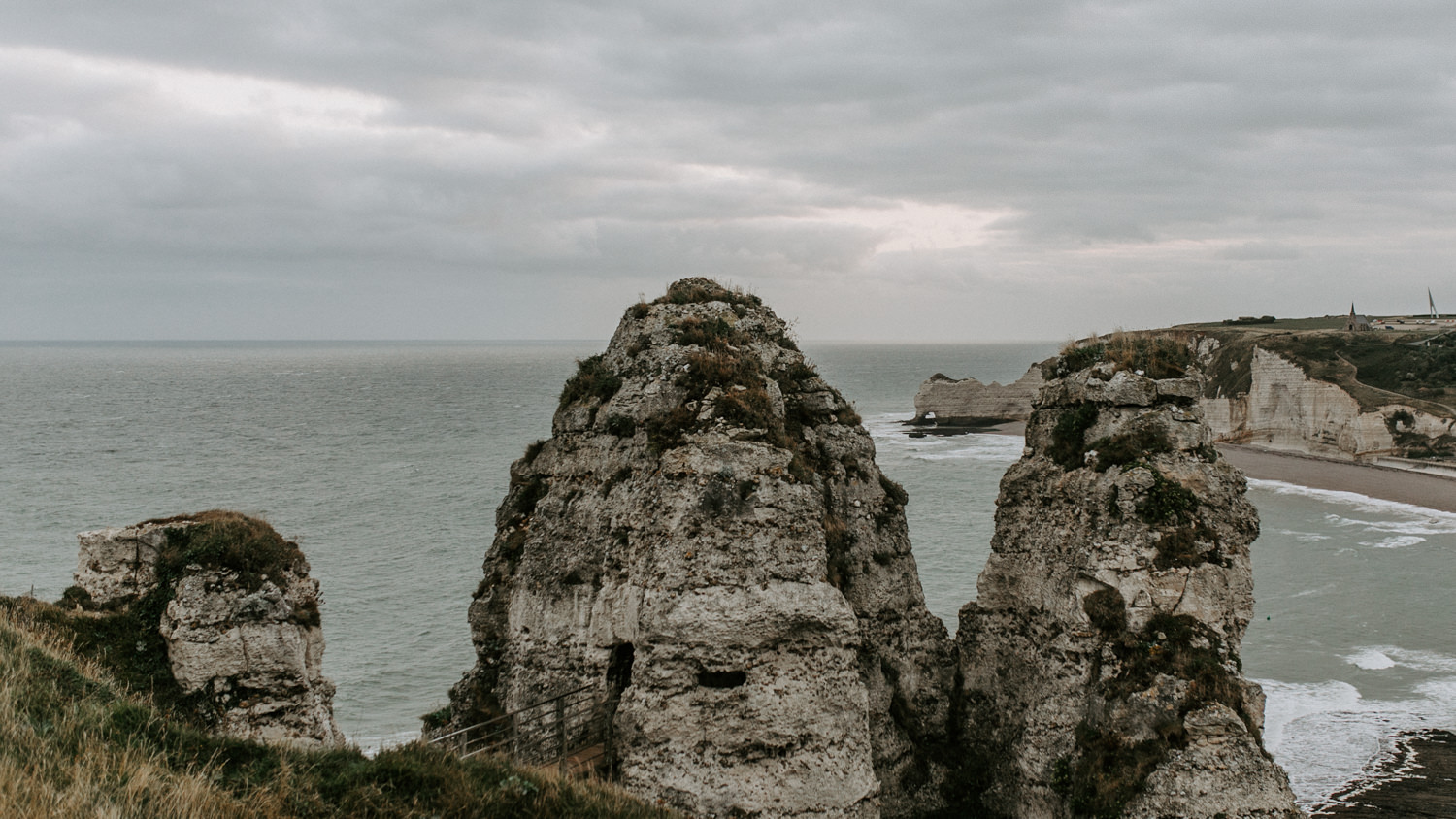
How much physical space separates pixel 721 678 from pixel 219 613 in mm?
7970

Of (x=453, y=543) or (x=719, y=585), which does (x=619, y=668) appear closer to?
(x=719, y=585)

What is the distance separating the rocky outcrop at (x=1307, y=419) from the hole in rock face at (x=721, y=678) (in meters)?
77.5

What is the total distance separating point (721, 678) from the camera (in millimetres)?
13500

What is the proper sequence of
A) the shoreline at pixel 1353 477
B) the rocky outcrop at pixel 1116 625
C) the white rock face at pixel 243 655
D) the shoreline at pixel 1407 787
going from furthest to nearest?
the shoreline at pixel 1353 477, the shoreline at pixel 1407 787, the rocky outcrop at pixel 1116 625, the white rock face at pixel 243 655

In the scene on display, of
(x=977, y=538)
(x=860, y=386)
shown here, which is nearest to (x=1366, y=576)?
(x=977, y=538)

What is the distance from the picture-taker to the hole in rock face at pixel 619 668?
51.0 ft

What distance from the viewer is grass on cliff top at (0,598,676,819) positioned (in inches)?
292

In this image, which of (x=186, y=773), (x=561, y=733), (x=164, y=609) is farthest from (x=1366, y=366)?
(x=186, y=773)

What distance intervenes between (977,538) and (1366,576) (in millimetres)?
20195

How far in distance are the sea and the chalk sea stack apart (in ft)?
30.8

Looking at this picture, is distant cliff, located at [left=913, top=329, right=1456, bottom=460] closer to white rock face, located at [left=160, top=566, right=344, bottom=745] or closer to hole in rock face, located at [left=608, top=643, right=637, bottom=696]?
hole in rock face, located at [left=608, top=643, right=637, bottom=696]

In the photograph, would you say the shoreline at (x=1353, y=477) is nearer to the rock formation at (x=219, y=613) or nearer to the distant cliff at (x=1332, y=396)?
the distant cliff at (x=1332, y=396)

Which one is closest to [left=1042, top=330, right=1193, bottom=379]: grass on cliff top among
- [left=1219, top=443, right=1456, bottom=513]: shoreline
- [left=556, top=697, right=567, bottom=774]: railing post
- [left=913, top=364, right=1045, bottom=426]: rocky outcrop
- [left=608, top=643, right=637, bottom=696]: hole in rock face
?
[left=608, top=643, right=637, bottom=696]: hole in rock face

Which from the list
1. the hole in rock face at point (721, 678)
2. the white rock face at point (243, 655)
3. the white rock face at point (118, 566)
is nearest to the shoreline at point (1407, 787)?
the hole in rock face at point (721, 678)
